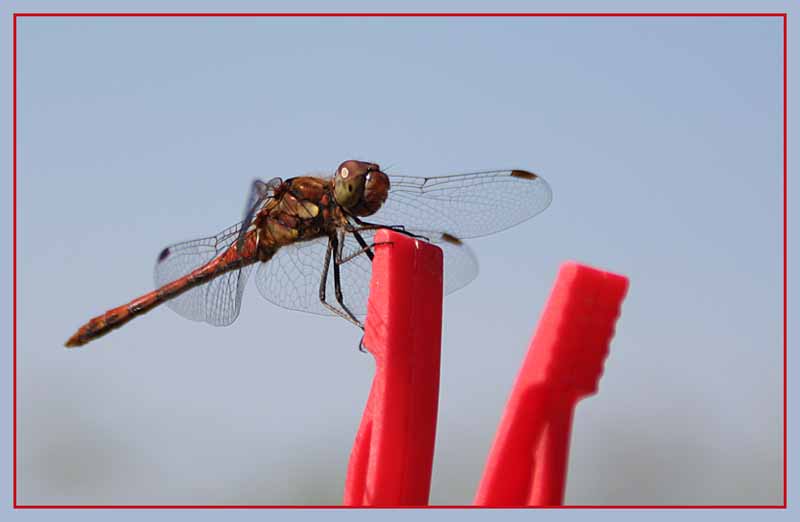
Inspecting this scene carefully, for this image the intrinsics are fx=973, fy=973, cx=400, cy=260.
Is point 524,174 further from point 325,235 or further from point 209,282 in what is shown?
point 209,282

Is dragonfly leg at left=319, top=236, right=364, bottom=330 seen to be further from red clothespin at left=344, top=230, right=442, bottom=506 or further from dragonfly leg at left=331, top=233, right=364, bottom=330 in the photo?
red clothespin at left=344, top=230, right=442, bottom=506

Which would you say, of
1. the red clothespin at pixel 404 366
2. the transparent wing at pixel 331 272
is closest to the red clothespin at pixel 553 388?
the red clothespin at pixel 404 366

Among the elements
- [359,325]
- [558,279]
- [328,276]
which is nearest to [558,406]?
[558,279]

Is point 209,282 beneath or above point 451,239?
beneath

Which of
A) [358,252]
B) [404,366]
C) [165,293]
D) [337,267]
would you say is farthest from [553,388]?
[165,293]

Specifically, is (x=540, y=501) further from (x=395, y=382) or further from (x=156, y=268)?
(x=156, y=268)

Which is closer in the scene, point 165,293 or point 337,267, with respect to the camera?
point 337,267

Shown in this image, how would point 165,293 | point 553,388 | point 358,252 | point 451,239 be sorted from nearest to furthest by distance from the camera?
point 553,388, point 358,252, point 451,239, point 165,293
